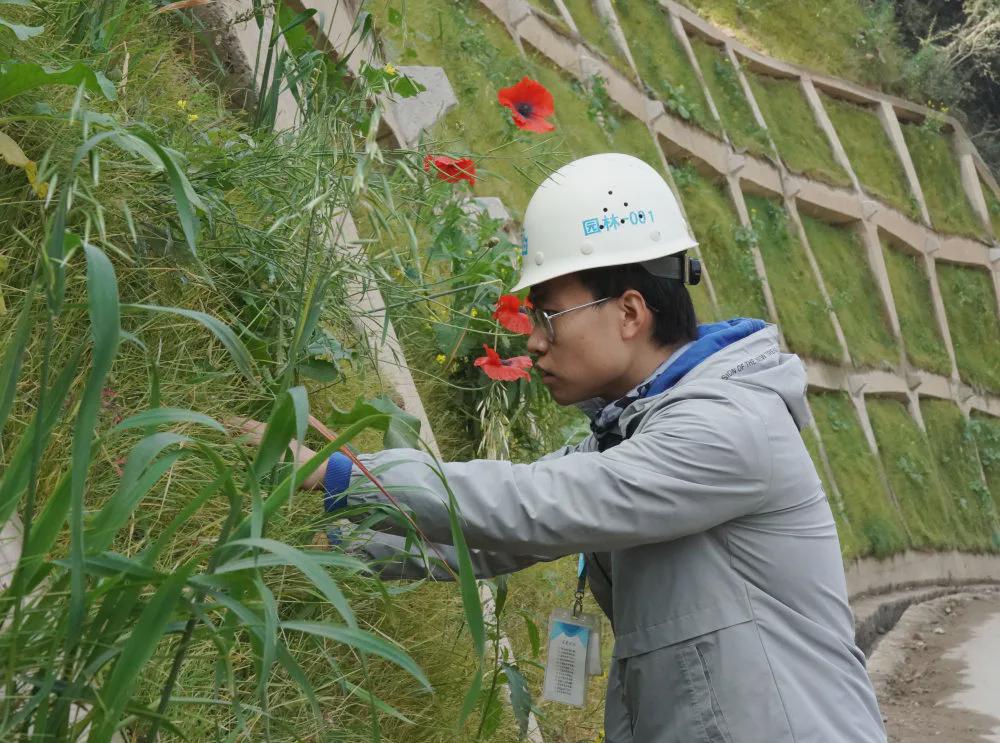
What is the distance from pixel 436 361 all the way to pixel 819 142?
8.38 m

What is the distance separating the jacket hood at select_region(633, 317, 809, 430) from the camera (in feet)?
5.95

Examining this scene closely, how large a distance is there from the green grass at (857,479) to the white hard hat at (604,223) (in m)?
5.49

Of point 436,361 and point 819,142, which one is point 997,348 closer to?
point 819,142

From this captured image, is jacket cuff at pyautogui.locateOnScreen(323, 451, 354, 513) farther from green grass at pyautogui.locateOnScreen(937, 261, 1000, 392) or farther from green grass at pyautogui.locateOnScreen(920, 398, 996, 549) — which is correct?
green grass at pyautogui.locateOnScreen(937, 261, 1000, 392)

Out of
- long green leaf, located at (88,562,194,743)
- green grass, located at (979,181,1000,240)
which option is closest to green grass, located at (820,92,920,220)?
green grass, located at (979,181,1000,240)

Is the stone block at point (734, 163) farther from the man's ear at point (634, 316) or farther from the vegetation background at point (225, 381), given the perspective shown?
the man's ear at point (634, 316)

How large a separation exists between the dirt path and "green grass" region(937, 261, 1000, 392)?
12.9 ft

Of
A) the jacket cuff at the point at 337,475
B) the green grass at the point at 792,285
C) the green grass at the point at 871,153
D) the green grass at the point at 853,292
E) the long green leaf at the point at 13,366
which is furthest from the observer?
the green grass at the point at 871,153

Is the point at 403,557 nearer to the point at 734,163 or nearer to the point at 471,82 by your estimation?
the point at 471,82

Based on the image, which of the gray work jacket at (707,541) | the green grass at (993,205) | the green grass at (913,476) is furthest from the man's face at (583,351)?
the green grass at (993,205)

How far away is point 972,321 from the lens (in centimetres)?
1168

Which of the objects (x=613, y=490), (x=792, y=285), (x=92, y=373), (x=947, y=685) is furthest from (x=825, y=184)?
(x=92, y=373)

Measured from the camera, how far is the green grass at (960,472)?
9539 millimetres

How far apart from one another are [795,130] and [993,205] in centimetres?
345
